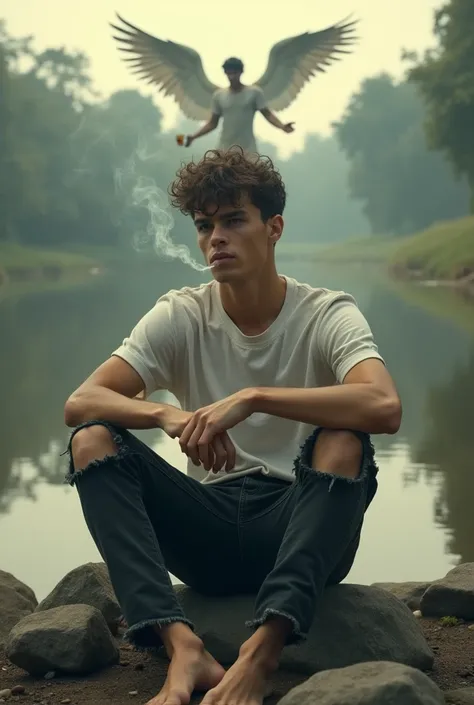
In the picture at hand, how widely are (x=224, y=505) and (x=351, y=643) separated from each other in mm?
347

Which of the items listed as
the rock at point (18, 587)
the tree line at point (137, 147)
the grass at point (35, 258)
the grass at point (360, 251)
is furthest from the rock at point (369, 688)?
Answer: the grass at point (360, 251)

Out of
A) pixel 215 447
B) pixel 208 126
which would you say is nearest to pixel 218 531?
pixel 215 447

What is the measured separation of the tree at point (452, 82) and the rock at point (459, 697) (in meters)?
22.7

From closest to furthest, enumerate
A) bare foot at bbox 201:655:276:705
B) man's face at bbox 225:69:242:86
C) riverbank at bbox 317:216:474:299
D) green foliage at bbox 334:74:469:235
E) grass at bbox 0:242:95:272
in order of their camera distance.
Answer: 1. bare foot at bbox 201:655:276:705
2. man's face at bbox 225:69:242:86
3. riverbank at bbox 317:216:474:299
4. grass at bbox 0:242:95:272
5. green foliage at bbox 334:74:469:235

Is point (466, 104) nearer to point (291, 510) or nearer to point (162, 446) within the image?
point (162, 446)

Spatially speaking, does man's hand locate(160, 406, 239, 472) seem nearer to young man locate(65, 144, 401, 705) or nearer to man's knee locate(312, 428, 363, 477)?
young man locate(65, 144, 401, 705)

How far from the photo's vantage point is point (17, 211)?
27.7 m

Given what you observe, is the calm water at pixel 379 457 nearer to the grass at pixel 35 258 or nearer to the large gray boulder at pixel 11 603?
the large gray boulder at pixel 11 603

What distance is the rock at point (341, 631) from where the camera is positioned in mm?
2303

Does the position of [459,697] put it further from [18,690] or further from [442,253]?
[442,253]

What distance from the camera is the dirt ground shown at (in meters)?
2.21

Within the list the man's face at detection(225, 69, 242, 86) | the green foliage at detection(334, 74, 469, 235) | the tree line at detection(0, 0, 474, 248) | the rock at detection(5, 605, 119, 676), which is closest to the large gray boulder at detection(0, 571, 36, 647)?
the rock at detection(5, 605, 119, 676)

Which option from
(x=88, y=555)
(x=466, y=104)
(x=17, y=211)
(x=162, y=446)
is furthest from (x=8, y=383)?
(x=17, y=211)

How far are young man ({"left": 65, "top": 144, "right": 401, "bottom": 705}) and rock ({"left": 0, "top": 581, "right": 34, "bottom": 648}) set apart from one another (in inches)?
20.1
